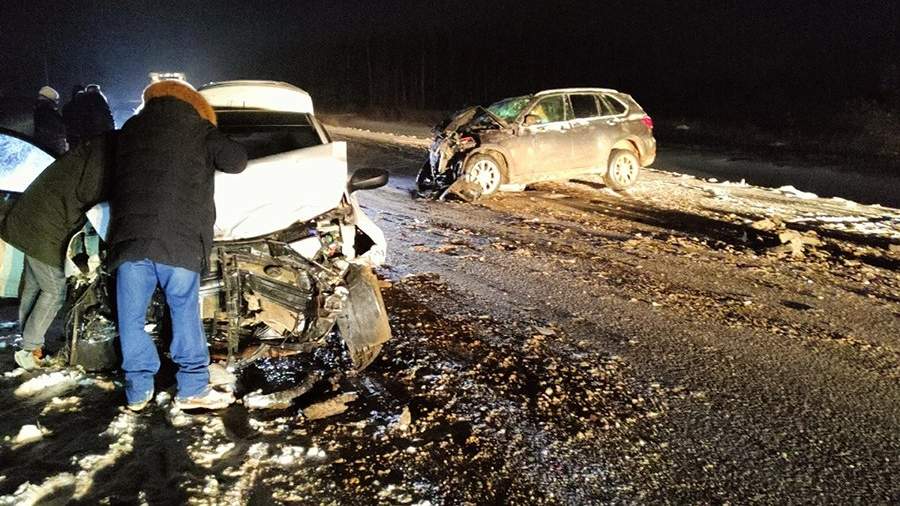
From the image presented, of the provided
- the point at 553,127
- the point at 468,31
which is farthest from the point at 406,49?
the point at 553,127

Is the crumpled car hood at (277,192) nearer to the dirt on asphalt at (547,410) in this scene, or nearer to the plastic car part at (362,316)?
the plastic car part at (362,316)

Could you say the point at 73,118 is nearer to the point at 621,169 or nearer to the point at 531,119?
the point at 531,119

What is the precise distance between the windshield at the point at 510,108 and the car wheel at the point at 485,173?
2.81 feet

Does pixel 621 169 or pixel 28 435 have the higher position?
pixel 621 169

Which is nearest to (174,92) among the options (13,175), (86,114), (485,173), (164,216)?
(164,216)

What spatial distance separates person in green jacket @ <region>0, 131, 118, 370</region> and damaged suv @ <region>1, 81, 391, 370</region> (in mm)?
A: 114

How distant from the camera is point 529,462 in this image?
9.81 feet

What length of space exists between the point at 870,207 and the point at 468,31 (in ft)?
168

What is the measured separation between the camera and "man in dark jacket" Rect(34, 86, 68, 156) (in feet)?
29.5

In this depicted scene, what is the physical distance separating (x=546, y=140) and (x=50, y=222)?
805 cm

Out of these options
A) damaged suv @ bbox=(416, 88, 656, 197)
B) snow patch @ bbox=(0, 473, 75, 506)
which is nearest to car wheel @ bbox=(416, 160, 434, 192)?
damaged suv @ bbox=(416, 88, 656, 197)

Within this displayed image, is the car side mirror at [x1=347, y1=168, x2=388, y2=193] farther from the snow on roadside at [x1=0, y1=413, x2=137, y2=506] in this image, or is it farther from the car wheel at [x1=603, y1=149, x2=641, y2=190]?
the car wheel at [x1=603, y1=149, x2=641, y2=190]

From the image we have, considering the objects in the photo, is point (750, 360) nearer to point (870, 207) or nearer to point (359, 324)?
point (359, 324)

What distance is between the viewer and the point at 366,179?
14.4ft
